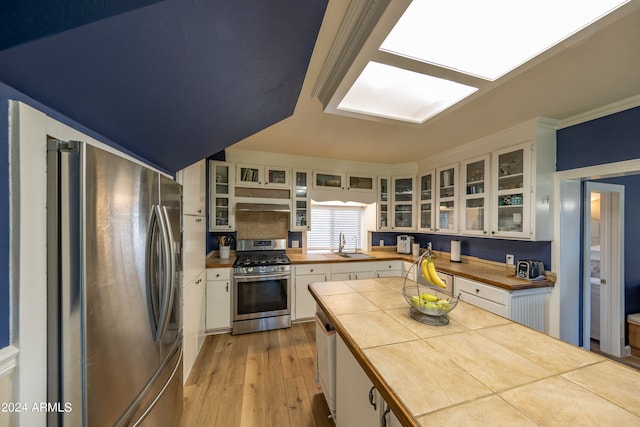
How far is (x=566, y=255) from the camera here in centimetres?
221

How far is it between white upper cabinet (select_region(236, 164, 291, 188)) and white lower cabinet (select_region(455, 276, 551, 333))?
2616mm

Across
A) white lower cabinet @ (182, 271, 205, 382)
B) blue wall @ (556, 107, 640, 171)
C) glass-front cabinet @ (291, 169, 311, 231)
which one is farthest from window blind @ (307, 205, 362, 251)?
blue wall @ (556, 107, 640, 171)

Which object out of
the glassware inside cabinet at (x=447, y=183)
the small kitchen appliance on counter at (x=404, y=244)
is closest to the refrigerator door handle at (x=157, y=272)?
the glassware inside cabinet at (x=447, y=183)

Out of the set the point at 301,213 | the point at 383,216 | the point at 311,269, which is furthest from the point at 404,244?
the point at 301,213

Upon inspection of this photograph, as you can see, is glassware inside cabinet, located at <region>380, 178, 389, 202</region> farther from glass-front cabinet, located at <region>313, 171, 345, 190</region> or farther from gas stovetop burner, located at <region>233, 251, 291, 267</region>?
gas stovetop burner, located at <region>233, 251, 291, 267</region>

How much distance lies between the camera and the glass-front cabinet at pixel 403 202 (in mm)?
3785

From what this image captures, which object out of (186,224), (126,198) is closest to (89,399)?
(126,198)

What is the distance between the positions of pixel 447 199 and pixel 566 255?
1.28 m

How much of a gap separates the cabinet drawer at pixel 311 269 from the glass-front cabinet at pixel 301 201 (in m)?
0.61

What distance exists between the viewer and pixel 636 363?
7.63ft

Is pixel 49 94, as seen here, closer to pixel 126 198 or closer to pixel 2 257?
pixel 126 198

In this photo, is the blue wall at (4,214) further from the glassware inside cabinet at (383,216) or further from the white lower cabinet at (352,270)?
the glassware inside cabinet at (383,216)

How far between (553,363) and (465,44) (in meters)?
1.39

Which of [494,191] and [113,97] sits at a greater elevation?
[113,97]
